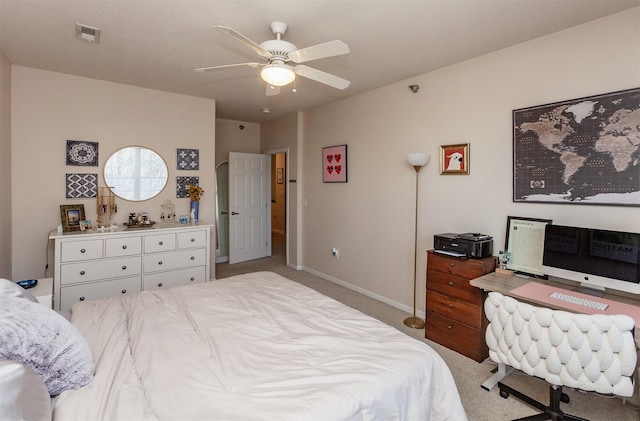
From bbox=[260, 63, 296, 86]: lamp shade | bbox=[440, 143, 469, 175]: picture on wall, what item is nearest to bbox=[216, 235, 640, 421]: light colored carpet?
bbox=[440, 143, 469, 175]: picture on wall

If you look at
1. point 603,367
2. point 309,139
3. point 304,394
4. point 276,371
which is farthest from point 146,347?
point 309,139

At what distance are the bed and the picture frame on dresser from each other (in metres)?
1.87

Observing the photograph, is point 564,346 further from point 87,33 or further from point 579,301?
point 87,33

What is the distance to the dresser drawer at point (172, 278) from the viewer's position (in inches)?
141

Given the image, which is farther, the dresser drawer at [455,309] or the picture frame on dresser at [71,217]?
the picture frame on dresser at [71,217]

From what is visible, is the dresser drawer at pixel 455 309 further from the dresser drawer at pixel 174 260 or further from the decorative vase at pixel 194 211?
the decorative vase at pixel 194 211

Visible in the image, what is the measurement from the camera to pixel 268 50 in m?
2.05

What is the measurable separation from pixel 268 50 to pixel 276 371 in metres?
1.85

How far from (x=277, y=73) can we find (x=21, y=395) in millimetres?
1958

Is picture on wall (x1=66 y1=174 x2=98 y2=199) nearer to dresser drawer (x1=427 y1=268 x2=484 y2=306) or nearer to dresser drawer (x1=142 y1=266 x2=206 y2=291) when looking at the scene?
dresser drawer (x1=142 y1=266 x2=206 y2=291)

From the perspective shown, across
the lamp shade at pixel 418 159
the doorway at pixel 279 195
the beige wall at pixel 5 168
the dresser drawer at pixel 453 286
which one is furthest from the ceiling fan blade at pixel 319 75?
the doorway at pixel 279 195

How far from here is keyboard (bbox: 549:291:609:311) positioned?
1.90 metres

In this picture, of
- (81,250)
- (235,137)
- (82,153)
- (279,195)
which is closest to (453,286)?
(81,250)

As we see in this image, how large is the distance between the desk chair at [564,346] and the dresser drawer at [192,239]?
3190 millimetres
